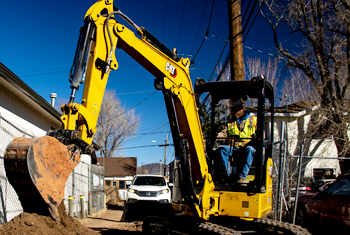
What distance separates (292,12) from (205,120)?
26.5 ft

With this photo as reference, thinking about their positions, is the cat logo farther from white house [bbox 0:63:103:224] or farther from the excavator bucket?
white house [bbox 0:63:103:224]

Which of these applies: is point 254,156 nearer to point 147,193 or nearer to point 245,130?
point 245,130

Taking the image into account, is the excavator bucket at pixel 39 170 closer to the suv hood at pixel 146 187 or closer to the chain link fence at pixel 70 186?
the chain link fence at pixel 70 186

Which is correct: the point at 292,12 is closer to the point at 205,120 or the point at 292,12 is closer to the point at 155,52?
the point at 205,120

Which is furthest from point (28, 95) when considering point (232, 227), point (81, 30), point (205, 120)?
point (205, 120)

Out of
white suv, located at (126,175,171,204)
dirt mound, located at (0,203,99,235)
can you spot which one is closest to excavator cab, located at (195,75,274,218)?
dirt mound, located at (0,203,99,235)

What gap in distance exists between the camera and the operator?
4.97 meters

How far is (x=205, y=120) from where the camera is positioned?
19.8 metres

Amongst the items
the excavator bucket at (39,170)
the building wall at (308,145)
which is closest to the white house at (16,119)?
the excavator bucket at (39,170)

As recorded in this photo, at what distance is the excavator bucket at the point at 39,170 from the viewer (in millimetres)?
3234

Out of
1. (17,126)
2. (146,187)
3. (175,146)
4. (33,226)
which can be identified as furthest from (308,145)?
(33,226)

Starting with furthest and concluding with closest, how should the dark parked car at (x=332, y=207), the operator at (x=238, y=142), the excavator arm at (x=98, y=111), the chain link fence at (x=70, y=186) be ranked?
the dark parked car at (x=332, y=207)
the chain link fence at (x=70, y=186)
the operator at (x=238, y=142)
the excavator arm at (x=98, y=111)

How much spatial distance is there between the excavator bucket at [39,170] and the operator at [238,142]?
262cm

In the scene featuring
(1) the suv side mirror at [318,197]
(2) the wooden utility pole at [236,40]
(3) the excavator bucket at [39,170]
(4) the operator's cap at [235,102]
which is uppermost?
(2) the wooden utility pole at [236,40]
